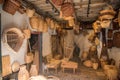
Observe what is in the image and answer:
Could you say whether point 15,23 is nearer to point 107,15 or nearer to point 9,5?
point 9,5

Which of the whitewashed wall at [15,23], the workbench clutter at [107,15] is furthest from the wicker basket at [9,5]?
the workbench clutter at [107,15]

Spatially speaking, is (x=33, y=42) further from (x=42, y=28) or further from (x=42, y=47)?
(x=42, y=28)

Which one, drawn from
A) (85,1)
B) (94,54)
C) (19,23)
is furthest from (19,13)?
(94,54)

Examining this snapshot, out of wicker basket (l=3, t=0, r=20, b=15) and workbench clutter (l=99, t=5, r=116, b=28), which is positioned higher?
wicker basket (l=3, t=0, r=20, b=15)

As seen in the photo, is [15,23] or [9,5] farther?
[15,23]

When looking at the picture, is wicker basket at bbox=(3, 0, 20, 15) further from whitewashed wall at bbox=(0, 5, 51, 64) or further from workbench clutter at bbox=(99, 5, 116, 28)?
workbench clutter at bbox=(99, 5, 116, 28)

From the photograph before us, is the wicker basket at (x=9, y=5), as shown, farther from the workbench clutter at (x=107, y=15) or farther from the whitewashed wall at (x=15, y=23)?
the workbench clutter at (x=107, y=15)

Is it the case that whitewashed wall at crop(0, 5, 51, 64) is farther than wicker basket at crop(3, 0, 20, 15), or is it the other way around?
whitewashed wall at crop(0, 5, 51, 64)

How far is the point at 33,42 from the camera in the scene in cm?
571

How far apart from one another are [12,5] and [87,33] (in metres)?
7.00

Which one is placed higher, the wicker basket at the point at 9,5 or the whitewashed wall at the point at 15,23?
the wicker basket at the point at 9,5

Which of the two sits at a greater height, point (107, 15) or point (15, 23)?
point (107, 15)

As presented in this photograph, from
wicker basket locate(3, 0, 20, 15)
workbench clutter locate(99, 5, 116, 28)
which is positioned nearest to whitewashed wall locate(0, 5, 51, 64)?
wicker basket locate(3, 0, 20, 15)

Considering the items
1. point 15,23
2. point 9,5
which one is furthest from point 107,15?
point 15,23
